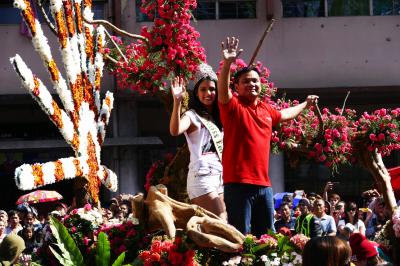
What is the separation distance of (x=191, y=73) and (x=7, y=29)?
511 inches

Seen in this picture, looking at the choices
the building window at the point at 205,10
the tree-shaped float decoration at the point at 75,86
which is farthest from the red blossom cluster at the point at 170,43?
the building window at the point at 205,10

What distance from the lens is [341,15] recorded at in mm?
21609

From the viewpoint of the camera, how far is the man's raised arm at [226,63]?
619 cm

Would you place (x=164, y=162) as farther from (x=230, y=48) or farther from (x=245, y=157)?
(x=230, y=48)

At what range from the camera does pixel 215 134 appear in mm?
7301

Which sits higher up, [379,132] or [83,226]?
[379,132]

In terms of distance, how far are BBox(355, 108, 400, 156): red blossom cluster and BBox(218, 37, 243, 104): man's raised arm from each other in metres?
4.31

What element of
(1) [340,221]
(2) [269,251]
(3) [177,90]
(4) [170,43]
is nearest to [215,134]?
(3) [177,90]

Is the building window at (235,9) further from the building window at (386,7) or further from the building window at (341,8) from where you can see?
the building window at (386,7)

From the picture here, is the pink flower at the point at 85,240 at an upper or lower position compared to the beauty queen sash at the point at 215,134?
lower

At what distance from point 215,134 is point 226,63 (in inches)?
48.6

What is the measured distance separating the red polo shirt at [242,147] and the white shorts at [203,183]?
674 mm

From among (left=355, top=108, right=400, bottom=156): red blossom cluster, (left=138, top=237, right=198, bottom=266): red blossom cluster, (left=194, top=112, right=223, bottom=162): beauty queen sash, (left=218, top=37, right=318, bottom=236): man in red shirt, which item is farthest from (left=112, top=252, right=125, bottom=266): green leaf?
(left=355, top=108, right=400, bottom=156): red blossom cluster

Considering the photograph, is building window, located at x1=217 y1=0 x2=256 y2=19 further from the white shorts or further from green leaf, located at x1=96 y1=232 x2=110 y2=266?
green leaf, located at x1=96 y1=232 x2=110 y2=266
